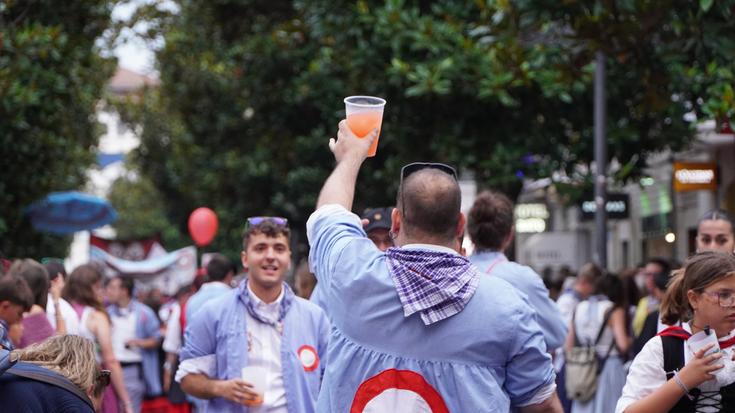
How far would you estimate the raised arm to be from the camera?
4.29m

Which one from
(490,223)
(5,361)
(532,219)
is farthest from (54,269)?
(532,219)

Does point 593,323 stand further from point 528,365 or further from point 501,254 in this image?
point 528,365

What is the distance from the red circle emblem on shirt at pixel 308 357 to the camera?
6.61m

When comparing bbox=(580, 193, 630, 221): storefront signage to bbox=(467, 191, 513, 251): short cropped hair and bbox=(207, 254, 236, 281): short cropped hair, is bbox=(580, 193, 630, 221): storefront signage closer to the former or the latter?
bbox=(207, 254, 236, 281): short cropped hair

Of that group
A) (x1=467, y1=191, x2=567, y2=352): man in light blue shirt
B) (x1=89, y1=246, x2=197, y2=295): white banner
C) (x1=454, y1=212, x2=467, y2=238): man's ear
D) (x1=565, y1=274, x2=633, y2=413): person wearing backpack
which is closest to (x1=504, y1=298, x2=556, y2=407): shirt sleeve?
(x1=454, y1=212, x2=467, y2=238): man's ear

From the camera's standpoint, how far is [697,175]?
70.1ft

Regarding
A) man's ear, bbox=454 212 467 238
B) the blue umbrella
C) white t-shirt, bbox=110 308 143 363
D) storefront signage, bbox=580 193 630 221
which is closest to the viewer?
man's ear, bbox=454 212 467 238

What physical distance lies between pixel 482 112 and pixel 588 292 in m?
4.85

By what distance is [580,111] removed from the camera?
18.2 meters

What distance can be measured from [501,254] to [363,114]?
2.68m

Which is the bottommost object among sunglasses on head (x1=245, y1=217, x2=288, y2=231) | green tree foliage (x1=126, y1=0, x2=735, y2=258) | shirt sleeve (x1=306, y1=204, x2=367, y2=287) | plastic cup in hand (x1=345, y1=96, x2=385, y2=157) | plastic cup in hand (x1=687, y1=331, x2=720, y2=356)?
plastic cup in hand (x1=687, y1=331, x2=720, y2=356)

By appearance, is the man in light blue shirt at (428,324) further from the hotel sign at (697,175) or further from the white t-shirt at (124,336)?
the hotel sign at (697,175)

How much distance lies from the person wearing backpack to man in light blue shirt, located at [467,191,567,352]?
195 inches

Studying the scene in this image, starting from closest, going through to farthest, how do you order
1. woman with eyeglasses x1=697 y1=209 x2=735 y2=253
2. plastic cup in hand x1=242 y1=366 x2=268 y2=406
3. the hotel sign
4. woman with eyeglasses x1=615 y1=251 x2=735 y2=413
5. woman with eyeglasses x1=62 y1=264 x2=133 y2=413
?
woman with eyeglasses x1=615 y1=251 x2=735 y2=413 < plastic cup in hand x1=242 y1=366 x2=268 y2=406 < woman with eyeglasses x1=697 y1=209 x2=735 y2=253 < woman with eyeglasses x1=62 y1=264 x2=133 y2=413 < the hotel sign
